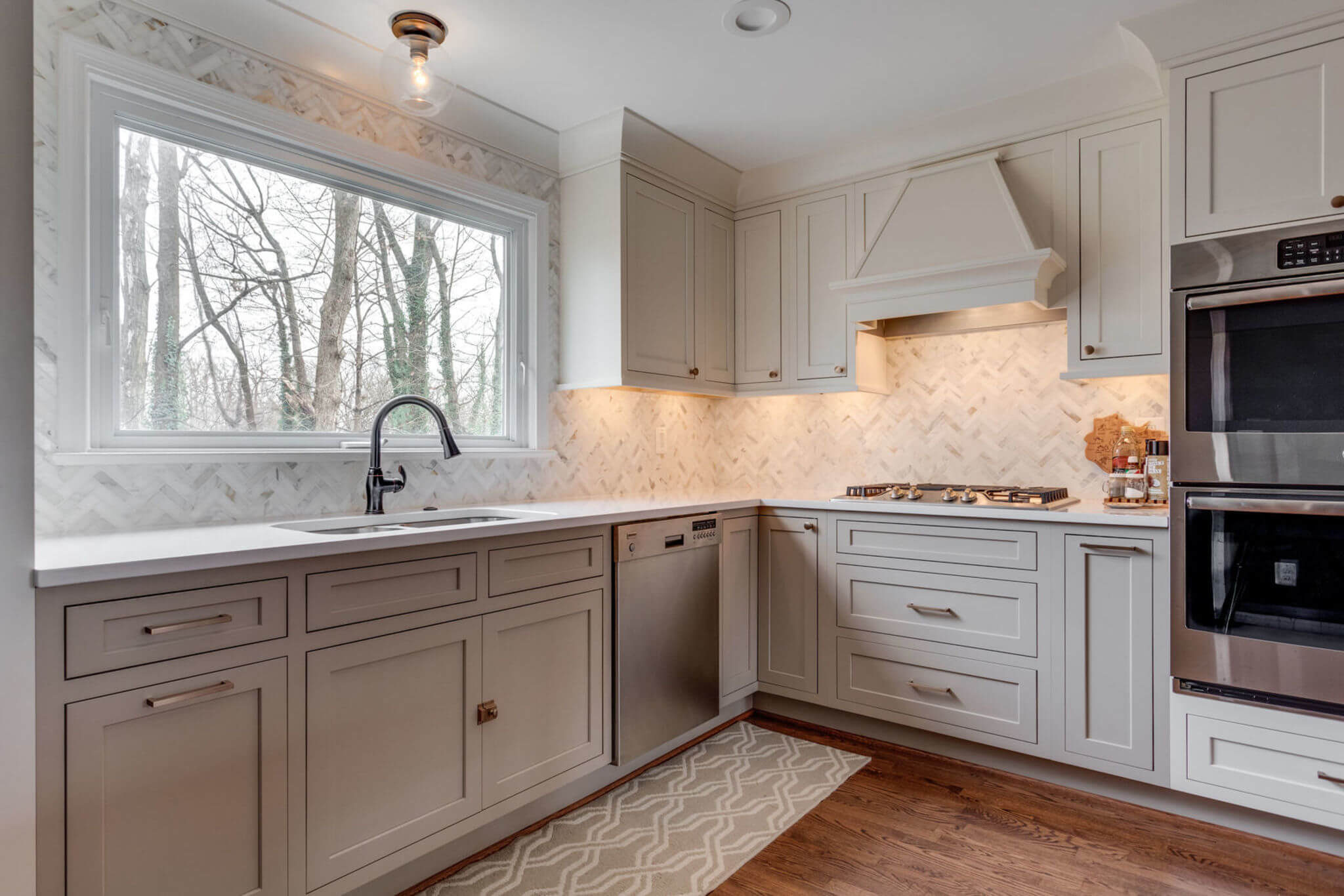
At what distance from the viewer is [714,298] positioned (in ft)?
11.1

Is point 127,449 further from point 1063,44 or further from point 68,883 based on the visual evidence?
point 1063,44

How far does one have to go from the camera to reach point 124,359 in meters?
1.95

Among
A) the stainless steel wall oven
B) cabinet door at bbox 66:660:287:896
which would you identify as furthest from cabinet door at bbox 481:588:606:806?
the stainless steel wall oven

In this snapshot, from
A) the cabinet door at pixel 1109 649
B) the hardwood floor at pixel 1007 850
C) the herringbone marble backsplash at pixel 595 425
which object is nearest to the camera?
the herringbone marble backsplash at pixel 595 425

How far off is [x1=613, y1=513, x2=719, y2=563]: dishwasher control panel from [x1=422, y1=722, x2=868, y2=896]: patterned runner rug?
0.78m

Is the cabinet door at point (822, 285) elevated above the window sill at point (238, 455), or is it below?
above

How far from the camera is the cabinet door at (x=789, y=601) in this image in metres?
2.92

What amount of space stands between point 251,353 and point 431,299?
0.67 meters

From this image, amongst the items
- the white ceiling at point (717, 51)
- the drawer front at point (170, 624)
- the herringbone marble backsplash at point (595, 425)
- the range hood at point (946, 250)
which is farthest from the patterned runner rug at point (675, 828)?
the white ceiling at point (717, 51)

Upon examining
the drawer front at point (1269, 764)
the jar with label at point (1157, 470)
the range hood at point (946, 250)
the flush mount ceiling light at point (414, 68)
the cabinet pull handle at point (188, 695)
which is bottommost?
the drawer front at point (1269, 764)

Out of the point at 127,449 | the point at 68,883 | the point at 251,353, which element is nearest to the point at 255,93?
the point at 251,353

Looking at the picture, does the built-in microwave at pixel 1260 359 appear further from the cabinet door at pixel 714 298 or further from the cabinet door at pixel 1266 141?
the cabinet door at pixel 714 298

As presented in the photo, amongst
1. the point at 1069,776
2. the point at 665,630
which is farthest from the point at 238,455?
the point at 1069,776

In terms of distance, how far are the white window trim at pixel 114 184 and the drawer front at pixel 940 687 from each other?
1.78 metres
